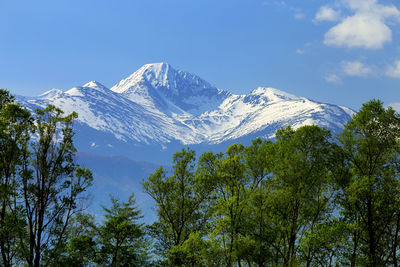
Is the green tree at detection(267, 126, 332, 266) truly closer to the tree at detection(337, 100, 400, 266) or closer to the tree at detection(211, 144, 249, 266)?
the tree at detection(337, 100, 400, 266)

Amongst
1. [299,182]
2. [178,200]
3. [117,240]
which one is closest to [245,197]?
[299,182]

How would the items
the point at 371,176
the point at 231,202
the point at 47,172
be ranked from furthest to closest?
the point at 231,202 → the point at 371,176 → the point at 47,172

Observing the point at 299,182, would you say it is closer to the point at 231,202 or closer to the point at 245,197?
the point at 245,197

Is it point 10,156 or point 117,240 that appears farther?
point 117,240

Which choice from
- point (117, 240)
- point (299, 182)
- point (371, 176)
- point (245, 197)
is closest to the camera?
point (371, 176)

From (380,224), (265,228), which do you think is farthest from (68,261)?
(380,224)

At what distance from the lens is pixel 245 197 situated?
33594 millimetres

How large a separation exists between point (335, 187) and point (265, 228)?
22.0ft

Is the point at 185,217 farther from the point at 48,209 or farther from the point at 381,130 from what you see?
the point at 381,130

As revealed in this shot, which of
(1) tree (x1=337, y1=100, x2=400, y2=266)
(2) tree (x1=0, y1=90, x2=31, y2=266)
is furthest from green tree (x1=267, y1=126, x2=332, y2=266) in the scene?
(2) tree (x1=0, y1=90, x2=31, y2=266)

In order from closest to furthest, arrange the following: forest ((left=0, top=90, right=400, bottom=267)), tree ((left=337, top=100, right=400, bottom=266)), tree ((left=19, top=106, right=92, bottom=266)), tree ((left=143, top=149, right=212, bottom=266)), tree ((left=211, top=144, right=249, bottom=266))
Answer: tree ((left=19, top=106, right=92, bottom=266)), forest ((left=0, top=90, right=400, bottom=267)), tree ((left=337, top=100, right=400, bottom=266)), tree ((left=211, top=144, right=249, bottom=266)), tree ((left=143, top=149, right=212, bottom=266))

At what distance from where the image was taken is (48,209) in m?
26.8

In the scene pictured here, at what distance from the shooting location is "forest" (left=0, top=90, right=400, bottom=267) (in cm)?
2512

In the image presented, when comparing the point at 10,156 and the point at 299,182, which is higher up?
the point at 299,182
